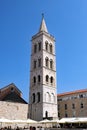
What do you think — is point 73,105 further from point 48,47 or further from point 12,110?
point 12,110

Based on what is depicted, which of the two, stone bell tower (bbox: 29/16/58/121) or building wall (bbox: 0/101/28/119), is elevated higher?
stone bell tower (bbox: 29/16/58/121)

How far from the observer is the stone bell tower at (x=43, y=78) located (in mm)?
43844

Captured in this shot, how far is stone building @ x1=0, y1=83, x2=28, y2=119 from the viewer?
124ft

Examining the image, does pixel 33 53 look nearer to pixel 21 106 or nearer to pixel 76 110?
pixel 21 106

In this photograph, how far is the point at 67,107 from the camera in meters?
55.8

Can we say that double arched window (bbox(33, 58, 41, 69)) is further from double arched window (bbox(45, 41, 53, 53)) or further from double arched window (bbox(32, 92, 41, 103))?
double arched window (bbox(32, 92, 41, 103))

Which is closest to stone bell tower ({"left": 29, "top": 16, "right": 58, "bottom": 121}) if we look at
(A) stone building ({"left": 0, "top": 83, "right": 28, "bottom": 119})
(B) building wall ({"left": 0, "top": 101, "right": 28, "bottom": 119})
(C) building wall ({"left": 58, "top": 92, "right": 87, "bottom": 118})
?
(A) stone building ({"left": 0, "top": 83, "right": 28, "bottom": 119})

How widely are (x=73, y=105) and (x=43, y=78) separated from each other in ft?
46.2

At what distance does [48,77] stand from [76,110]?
41.8 ft

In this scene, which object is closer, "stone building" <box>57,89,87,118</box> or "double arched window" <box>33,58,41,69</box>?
"double arched window" <box>33,58,41,69</box>

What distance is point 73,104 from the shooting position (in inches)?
2147

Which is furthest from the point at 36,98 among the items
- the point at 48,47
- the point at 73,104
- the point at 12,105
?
the point at 73,104

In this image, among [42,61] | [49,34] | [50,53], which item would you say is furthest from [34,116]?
[49,34]

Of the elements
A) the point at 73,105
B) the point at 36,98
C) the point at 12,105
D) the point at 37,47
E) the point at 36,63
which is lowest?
the point at 12,105
